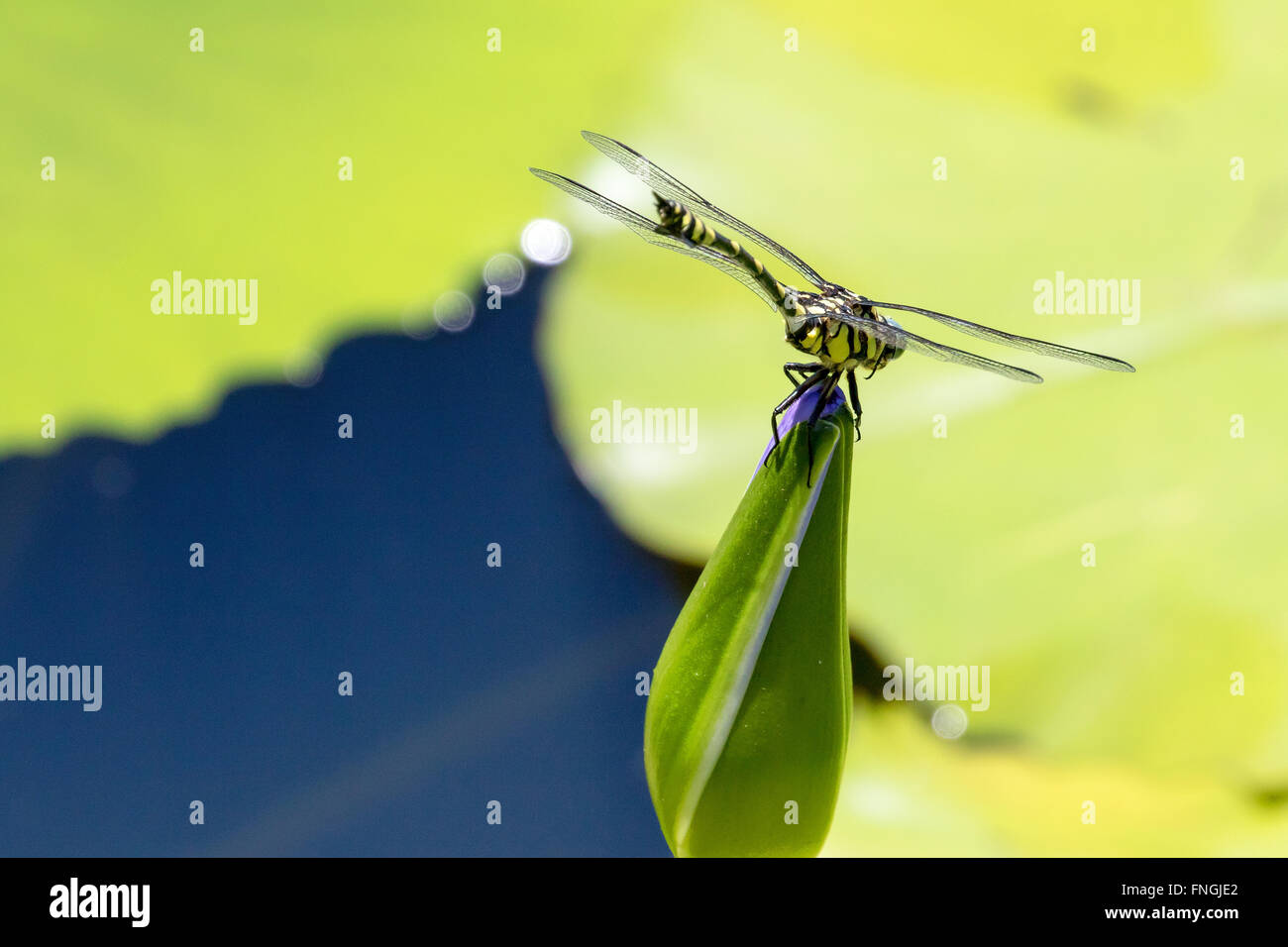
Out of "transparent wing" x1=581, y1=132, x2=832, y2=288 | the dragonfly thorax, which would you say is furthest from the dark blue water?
the dragonfly thorax

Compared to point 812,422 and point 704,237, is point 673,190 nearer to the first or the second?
point 704,237

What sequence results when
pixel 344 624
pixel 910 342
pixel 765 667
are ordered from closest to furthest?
pixel 765 667 < pixel 910 342 < pixel 344 624

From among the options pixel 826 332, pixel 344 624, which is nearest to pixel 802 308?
pixel 826 332

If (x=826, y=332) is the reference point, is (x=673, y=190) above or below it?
above

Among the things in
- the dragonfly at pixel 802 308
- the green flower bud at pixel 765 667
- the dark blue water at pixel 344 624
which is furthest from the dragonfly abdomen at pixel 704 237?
the dark blue water at pixel 344 624

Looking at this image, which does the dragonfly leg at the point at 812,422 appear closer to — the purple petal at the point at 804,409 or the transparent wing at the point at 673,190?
the purple petal at the point at 804,409

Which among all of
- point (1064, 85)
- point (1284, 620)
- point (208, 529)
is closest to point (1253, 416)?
point (1284, 620)
